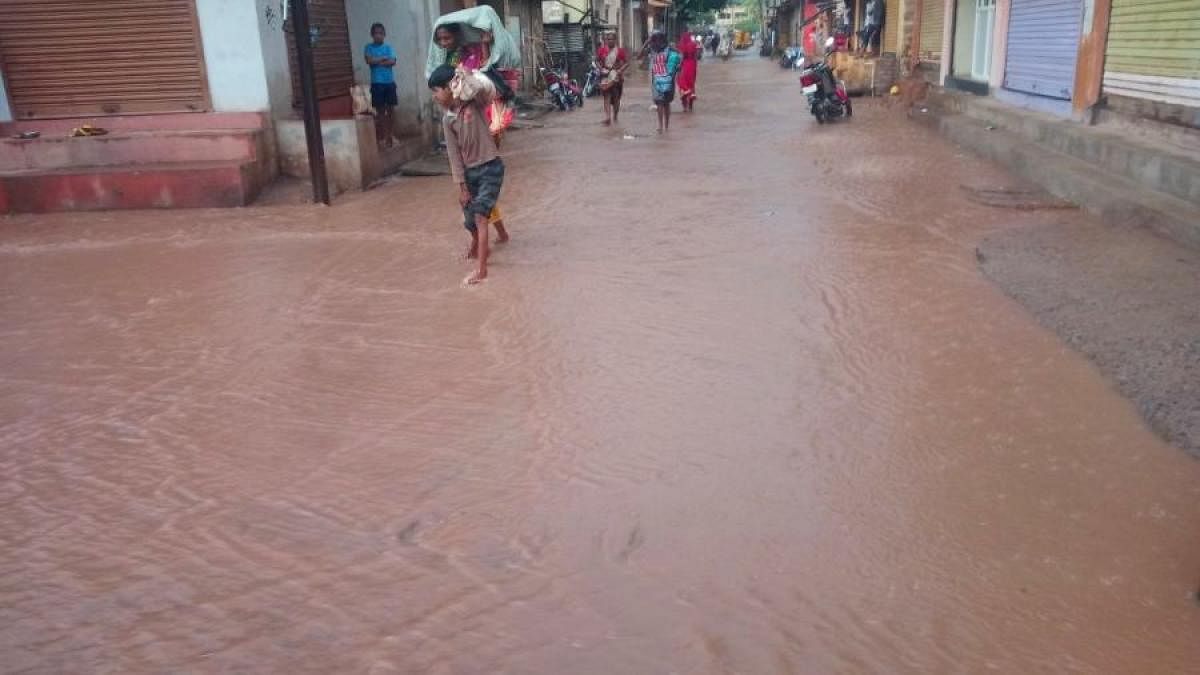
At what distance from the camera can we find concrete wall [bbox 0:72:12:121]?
10.4m

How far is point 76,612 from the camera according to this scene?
2955mm

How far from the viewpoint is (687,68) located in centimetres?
1784

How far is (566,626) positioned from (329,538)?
3.29 ft

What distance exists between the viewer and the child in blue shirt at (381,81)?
479 inches

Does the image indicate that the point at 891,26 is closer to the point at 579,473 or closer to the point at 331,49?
the point at 331,49

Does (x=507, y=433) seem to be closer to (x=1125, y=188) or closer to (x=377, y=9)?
(x=1125, y=188)

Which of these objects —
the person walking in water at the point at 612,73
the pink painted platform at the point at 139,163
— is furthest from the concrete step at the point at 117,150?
the person walking in water at the point at 612,73

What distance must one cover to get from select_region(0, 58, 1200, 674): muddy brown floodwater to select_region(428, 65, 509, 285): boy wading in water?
1.38 ft

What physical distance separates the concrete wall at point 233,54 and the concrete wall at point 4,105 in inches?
93.0

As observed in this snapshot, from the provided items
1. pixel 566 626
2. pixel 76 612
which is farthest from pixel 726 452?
pixel 76 612

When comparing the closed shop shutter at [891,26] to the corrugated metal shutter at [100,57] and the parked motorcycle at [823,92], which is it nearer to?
the parked motorcycle at [823,92]

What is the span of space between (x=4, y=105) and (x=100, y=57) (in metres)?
1.25

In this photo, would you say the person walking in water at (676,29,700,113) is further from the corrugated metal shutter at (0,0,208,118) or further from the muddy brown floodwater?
the muddy brown floodwater

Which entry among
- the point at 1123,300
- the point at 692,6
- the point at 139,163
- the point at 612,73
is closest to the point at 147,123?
the point at 139,163
